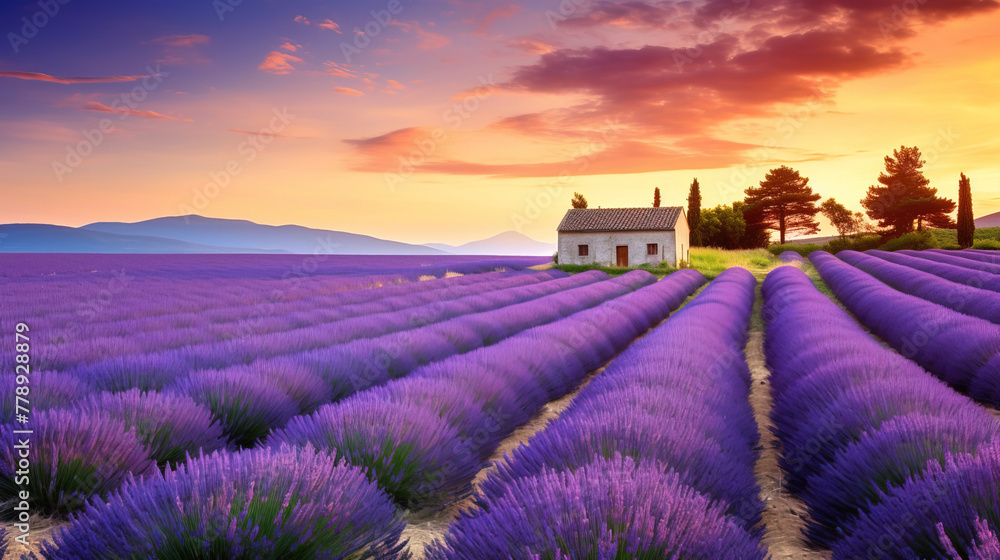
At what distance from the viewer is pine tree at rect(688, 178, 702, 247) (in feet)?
117

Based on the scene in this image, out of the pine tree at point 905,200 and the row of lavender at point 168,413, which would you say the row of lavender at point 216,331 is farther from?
the pine tree at point 905,200

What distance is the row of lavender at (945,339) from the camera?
4.56 m

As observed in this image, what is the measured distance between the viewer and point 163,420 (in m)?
2.73

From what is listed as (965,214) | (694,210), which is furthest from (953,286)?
(965,214)

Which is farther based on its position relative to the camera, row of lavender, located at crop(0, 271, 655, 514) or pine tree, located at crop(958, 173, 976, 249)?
pine tree, located at crop(958, 173, 976, 249)

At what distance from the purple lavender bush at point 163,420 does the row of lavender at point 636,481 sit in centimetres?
165

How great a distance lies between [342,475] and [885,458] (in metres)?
1.95

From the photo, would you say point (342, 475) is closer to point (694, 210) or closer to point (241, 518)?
point (241, 518)

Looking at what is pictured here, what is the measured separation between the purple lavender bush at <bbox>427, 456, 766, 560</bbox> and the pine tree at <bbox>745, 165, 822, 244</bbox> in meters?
51.4

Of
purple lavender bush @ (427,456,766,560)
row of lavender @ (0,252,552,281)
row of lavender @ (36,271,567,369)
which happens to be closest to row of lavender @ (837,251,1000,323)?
row of lavender @ (36,271,567,369)

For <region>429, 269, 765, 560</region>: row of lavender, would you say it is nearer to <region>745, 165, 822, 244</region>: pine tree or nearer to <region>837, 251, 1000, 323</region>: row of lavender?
<region>837, 251, 1000, 323</region>: row of lavender

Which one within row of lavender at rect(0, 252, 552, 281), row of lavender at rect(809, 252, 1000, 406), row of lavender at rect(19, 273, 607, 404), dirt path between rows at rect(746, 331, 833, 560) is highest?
row of lavender at rect(0, 252, 552, 281)

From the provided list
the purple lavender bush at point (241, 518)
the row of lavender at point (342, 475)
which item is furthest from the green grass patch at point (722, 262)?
the purple lavender bush at point (241, 518)

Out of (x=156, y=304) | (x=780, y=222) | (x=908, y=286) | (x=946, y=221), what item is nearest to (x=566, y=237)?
(x=908, y=286)
